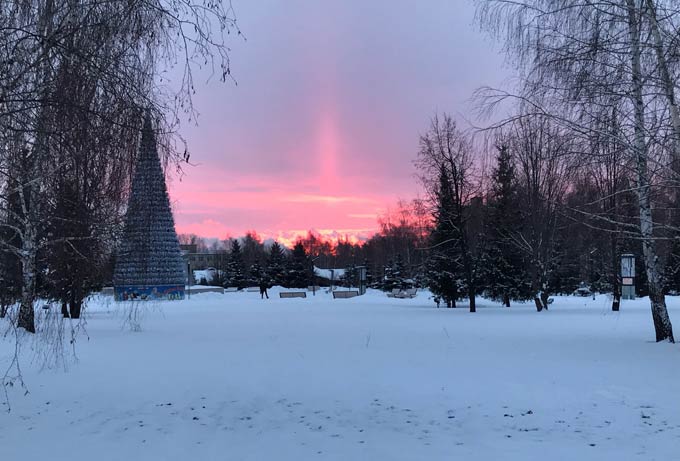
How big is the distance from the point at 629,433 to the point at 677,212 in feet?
21.3

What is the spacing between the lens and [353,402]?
7.04 m

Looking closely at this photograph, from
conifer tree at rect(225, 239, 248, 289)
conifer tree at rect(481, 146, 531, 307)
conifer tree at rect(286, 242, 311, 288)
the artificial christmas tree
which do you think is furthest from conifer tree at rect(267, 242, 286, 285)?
conifer tree at rect(481, 146, 531, 307)

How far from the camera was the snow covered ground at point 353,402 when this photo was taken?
17.4 feet

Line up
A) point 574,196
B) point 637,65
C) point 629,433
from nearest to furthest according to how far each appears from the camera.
A: point 629,433 < point 637,65 < point 574,196

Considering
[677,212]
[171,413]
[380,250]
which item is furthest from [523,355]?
[380,250]

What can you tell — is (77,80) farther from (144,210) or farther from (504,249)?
(504,249)

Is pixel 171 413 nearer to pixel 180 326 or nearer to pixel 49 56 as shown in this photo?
pixel 49 56

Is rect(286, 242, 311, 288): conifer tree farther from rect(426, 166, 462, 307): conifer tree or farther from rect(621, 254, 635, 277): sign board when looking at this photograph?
rect(621, 254, 635, 277): sign board

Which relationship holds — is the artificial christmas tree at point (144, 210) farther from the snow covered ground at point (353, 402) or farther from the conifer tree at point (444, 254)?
the conifer tree at point (444, 254)

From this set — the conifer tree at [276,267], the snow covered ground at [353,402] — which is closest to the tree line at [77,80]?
the snow covered ground at [353,402]

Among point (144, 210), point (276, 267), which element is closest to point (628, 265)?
point (144, 210)

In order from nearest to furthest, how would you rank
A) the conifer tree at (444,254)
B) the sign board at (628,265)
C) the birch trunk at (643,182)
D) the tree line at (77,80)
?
the tree line at (77,80), the birch trunk at (643,182), the sign board at (628,265), the conifer tree at (444,254)

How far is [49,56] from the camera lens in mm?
3781

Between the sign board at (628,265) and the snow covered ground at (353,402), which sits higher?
the sign board at (628,265)
